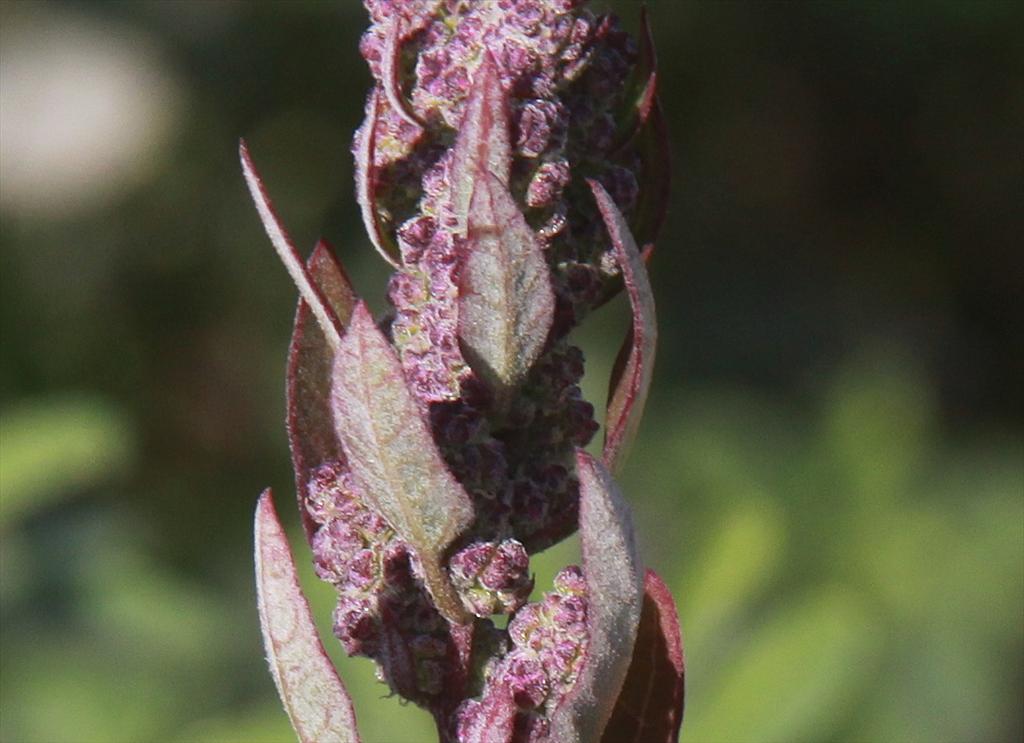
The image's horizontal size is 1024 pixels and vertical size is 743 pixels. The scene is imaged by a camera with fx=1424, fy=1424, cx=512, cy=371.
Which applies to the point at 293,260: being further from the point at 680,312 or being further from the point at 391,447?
the point at 680,312

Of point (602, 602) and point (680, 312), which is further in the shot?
point (680, 312)

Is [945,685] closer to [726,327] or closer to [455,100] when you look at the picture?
[726,327]

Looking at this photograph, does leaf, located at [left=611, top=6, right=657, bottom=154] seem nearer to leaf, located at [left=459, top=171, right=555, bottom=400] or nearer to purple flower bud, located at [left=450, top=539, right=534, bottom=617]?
leaf, located at [left=459, top=171, right=555, bottom=400]

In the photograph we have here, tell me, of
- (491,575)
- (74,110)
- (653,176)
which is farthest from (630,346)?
(74,110)

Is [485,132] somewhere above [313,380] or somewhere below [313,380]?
above

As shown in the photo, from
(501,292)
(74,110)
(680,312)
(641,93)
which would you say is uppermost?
(641,93)

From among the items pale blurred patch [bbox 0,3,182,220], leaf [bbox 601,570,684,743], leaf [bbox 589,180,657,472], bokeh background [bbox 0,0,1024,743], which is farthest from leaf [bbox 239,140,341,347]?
pale blurred patch [bbox 0,3,182,220]

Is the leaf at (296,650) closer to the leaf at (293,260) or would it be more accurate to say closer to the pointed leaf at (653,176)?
the leaf at (293,260)

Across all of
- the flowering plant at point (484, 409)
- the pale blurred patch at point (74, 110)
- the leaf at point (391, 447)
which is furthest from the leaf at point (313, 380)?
the pale blurred patch at point (74, 110)
